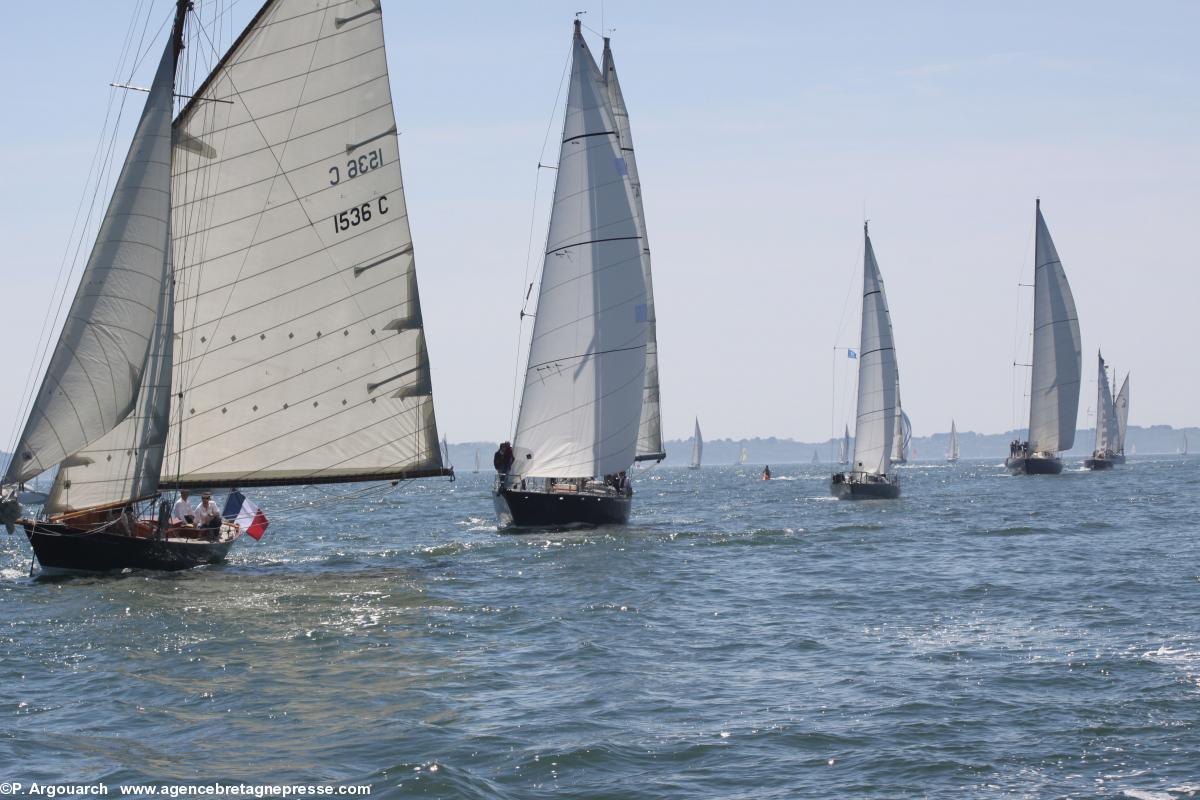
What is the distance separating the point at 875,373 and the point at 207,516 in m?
40.4

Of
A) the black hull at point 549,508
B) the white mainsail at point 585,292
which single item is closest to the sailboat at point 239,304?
the white mainsail at point 585,292

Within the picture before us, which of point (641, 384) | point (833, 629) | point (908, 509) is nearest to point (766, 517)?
point (908, 509)

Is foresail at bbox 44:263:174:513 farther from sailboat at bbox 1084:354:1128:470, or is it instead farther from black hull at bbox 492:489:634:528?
sailboat at bbox 1084:354:1128:470

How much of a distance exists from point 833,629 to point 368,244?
12889 mm

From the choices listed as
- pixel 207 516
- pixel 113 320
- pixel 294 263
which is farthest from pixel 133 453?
pixel 294 263

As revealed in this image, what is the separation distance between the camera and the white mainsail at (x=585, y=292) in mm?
40812

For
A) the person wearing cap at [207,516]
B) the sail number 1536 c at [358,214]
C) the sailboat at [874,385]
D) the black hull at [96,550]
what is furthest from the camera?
the sailboat at [874,385]

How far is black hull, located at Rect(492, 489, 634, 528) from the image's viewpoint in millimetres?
41531

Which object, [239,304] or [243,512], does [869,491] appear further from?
[239,304]

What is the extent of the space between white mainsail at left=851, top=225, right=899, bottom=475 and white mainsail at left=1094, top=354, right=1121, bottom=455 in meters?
66.7

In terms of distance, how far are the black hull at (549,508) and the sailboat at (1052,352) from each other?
193ft

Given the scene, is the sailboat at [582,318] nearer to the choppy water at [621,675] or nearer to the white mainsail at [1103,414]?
the choppy water at [621,675]

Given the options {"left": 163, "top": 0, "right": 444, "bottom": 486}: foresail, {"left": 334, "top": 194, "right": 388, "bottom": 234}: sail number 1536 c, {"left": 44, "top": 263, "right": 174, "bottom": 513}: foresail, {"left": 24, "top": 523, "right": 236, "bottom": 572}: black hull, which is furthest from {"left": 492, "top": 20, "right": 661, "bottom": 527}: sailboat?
{"left": 44, "top": 263, "right": 174, "bottom": 513}: foresail

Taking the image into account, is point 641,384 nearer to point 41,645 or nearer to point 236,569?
point 236,569
